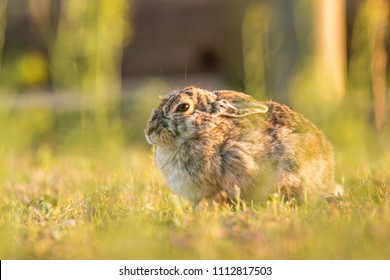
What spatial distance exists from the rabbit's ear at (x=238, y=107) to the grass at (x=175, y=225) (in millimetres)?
594

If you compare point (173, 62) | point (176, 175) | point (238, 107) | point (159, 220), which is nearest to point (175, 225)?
point (159, 220)

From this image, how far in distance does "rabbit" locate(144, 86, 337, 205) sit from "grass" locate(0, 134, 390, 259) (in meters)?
0.16

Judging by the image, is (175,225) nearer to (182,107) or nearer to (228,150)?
(228,150)

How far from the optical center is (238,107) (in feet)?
17.2

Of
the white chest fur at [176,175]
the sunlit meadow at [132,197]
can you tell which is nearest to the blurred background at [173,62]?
the sunlit meadow at [132,197]

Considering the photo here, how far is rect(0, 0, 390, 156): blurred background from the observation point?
7.55 m

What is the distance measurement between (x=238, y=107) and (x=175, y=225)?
1.11 m

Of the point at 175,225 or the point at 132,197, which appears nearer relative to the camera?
the point at 175,225

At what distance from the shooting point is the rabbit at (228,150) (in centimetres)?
504

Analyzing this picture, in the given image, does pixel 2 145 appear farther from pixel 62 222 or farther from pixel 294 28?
pixel 294 28

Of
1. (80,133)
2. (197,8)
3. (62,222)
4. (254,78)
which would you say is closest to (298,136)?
(62,222)

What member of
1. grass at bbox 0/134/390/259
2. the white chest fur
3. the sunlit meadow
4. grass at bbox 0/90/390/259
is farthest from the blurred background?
grass at bbox 0/134/390/259

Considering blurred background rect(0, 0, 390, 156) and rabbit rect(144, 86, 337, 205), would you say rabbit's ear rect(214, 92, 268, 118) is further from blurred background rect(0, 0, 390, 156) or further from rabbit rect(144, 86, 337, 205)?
blurred background rect(0, 0, 390, 156)

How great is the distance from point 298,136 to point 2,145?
2.86m
